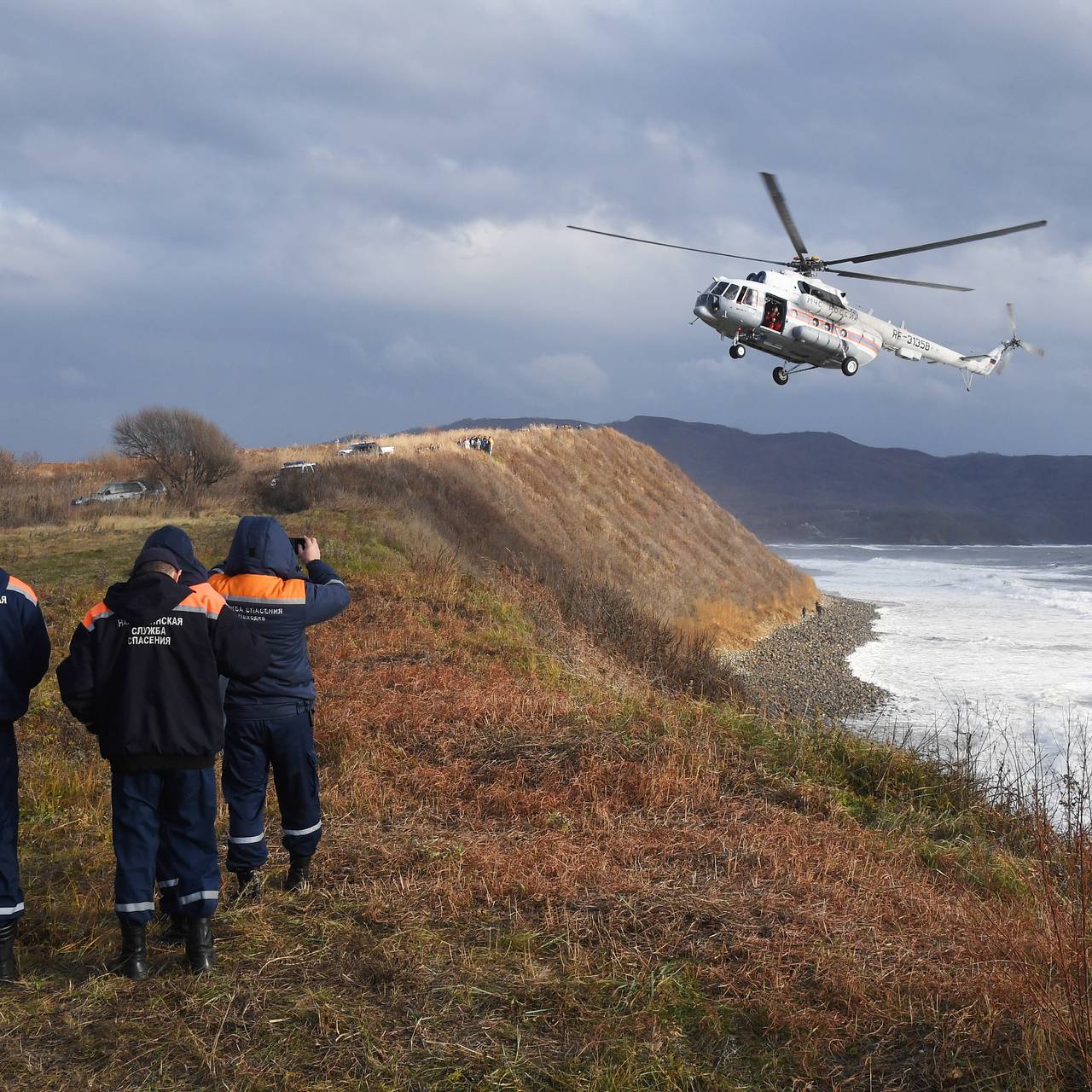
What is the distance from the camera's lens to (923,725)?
21.0 m

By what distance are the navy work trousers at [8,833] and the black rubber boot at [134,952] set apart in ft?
2.01

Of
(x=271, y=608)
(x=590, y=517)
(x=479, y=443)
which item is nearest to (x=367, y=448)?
(x=479, y=443)

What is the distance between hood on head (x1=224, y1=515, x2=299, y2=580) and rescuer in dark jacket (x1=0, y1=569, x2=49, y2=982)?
1.09m

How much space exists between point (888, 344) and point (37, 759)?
20.5 meters

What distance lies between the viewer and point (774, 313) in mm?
20547

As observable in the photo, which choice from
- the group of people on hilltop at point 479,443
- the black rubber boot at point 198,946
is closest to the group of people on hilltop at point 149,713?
the black rubber boot at point 198,946

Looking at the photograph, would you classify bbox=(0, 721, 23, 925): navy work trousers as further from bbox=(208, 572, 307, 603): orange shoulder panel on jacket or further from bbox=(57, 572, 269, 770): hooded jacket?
bbox=(208, 572, 307, 603): orange shoulder panel on jacket

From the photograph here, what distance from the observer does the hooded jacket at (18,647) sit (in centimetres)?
474

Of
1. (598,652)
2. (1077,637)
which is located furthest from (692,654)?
(1077,637)

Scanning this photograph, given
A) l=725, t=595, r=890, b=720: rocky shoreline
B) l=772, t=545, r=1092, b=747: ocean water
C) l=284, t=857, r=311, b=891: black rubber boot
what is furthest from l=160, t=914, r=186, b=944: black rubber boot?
l=725, t=595, r=890, b=720: rocky shoreline

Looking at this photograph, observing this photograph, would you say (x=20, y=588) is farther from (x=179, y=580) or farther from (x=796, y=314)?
(x=796, y=314)

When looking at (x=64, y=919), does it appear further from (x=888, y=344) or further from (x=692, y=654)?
(x=888, y=344)

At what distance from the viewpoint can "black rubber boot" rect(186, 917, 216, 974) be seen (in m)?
4.60

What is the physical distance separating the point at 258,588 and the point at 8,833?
173 cm
